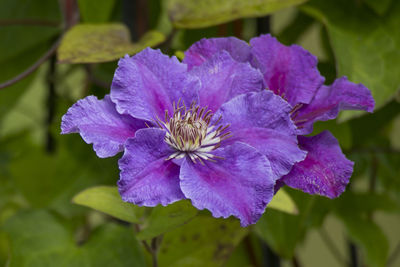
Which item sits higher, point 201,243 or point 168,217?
point 168,217

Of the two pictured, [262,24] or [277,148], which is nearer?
[277,148]

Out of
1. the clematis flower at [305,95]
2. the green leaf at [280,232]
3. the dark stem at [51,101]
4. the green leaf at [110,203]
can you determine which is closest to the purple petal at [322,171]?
the clematis flower at [305,95]

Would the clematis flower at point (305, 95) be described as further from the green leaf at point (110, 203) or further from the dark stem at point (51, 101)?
the dark stem at point (51, 101)

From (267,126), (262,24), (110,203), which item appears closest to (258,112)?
(267,126)

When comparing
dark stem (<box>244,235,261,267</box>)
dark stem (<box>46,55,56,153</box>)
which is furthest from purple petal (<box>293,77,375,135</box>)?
dark stem (<box>46,55,56,153</box>)

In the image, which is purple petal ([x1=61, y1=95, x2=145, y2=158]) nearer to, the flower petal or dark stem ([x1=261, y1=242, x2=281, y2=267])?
the flower petal

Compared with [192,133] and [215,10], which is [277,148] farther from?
[215,10]

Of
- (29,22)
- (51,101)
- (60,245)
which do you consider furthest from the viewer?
(51,101)

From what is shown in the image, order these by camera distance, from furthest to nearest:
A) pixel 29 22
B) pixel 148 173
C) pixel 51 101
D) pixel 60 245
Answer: pixel 51 101 < pixel 29 22 < pixel 60 245 < pixel 148 173
